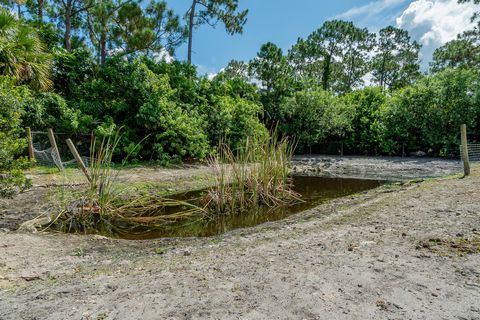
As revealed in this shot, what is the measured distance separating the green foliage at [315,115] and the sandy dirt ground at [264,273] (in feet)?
42.6

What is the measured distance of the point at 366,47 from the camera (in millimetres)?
28719

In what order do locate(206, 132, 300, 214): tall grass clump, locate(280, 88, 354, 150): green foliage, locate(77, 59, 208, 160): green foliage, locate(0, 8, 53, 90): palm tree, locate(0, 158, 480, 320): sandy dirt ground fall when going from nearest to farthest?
locate(0, 158, 480, 320): sandy dirt ground < locate(206, 132, 300, 214): tall grass clump < locate(0, 8, 53, 90): palm tree < locate(77, 59, 208, 160): green foliage < locate(280, 88, 354, 150): green foliage

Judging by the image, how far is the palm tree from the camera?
26.2ft

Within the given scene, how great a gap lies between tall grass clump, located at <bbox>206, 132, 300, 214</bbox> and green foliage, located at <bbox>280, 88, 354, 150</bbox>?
1080 centimetres

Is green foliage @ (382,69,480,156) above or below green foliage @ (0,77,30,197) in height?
above

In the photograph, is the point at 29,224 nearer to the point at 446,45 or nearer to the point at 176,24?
the point at 176,24

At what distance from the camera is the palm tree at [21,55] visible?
7.98 metres

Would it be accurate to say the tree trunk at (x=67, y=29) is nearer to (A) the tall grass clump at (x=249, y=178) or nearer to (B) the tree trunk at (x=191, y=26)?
(B) the tree trunk at (x=191, y=26)

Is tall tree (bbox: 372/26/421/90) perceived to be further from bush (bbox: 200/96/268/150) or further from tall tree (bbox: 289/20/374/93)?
bush (bbox: 200/96/268/150)

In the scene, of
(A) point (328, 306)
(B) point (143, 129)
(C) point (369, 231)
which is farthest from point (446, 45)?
(A) point (328, 306)

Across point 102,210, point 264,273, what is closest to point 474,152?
point 264,273

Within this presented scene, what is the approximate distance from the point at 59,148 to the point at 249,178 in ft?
25.6

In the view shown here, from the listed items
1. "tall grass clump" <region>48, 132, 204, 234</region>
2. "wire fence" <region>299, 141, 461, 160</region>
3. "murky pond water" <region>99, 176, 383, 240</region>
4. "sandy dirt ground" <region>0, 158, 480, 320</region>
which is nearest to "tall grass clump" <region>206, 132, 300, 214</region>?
"murky pond water" <region>99, 176, 383, 240</region>

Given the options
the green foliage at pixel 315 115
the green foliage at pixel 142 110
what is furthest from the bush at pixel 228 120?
the green foliage at pixel 315 115
